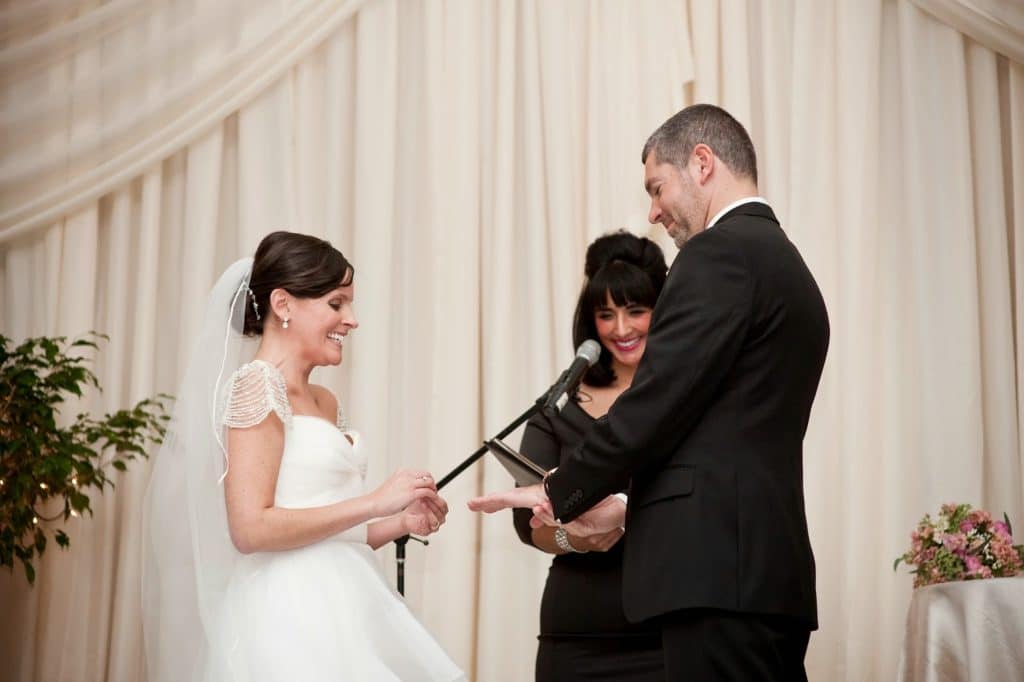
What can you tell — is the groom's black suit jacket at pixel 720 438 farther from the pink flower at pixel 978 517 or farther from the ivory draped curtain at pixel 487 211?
the ivory draped curtain at pixel 487 211

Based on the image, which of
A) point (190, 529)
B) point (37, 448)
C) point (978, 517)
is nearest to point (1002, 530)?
point (978, 517)

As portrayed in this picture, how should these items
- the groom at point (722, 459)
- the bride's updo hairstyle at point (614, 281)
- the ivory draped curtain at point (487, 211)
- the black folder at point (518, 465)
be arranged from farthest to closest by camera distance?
the ivory draped curtain at point (487, 211) → the bride's updo hairstyle at point (614, 281) → the black folder at point (518, 465) → the groom at point (722, 459)

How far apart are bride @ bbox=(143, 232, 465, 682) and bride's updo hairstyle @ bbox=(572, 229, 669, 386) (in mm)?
750

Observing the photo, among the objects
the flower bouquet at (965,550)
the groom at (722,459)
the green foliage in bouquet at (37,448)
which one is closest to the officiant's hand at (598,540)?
the groom at (722,459)

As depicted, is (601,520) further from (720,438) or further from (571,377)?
(720,438)

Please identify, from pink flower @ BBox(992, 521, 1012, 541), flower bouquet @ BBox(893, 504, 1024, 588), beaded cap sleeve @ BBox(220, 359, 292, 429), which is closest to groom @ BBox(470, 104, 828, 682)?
beaded cap sleeve @ BBox(220, 359, 292, 429)

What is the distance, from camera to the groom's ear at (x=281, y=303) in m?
3.13

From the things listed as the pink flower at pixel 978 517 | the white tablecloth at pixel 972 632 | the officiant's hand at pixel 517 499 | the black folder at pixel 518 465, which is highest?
the black folder at pixel 518 465

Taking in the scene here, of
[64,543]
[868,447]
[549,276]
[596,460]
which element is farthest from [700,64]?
[64,543]

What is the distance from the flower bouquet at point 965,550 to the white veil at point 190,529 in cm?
216

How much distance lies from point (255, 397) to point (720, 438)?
3.87 feet

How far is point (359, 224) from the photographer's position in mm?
5137

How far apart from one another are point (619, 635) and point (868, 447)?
1957 millimetres

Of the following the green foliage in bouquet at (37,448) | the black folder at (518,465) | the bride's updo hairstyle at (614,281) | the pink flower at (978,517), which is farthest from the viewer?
the green foliage in bouquet at (37,448)
